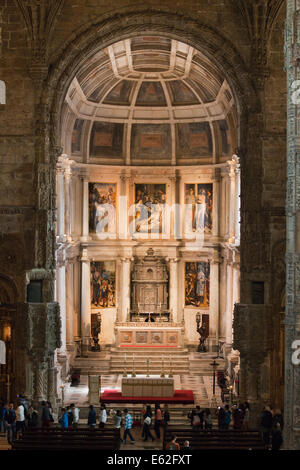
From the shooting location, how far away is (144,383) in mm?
28188

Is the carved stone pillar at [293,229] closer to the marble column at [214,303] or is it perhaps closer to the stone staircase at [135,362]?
the stone staircase at [135,362]

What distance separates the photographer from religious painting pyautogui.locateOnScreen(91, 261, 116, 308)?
3709 cm

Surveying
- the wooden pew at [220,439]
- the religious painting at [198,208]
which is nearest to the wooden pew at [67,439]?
the wooden pew at [220,439]

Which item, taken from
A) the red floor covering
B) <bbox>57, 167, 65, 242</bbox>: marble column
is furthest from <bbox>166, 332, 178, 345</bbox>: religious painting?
the red floor covering

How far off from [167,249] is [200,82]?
316 inches

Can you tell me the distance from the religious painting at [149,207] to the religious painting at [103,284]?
2.34 meters

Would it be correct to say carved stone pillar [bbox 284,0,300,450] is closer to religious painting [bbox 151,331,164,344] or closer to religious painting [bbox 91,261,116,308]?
religious painting [bbox 151,331,164,344]

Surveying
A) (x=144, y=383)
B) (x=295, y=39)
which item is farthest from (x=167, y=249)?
(x=295, y=39)

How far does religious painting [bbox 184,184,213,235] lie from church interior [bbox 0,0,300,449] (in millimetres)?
66

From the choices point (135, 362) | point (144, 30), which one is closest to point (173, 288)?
point (135, 362)

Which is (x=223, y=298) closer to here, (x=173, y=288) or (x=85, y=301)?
(x=173, y=288)

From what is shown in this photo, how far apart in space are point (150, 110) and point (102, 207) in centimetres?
495

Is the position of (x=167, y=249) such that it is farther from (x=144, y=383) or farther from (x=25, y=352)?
(x=25, y=352)

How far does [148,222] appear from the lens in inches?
1507
